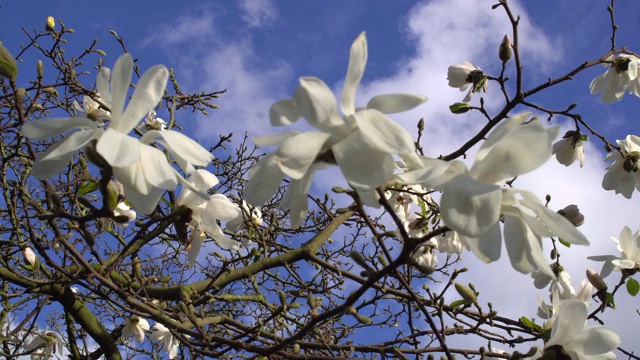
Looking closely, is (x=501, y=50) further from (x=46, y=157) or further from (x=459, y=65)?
(x=46, y=157)

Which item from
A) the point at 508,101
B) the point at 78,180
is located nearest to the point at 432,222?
the point at 508,101

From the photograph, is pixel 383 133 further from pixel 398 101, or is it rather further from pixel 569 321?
pixel 569 321

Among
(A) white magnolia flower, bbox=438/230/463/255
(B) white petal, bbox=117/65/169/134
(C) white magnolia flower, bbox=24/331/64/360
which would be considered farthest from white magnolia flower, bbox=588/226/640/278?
(C) white magnolia flower, bbox=24/331/64/360

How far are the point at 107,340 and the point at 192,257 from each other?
4.19ft

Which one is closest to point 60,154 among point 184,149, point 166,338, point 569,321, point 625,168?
point 184,149

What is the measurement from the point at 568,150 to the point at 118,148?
2075 millimetres

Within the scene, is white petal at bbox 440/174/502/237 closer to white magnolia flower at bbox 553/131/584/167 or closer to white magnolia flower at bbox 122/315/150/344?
white magnolia flower at bbox 553/131/584/167

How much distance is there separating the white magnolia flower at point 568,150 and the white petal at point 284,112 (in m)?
1.93

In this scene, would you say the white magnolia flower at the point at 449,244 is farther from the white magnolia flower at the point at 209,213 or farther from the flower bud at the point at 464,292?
the white magnolia flower at the point at 209,213

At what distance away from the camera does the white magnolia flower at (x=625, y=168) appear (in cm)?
237

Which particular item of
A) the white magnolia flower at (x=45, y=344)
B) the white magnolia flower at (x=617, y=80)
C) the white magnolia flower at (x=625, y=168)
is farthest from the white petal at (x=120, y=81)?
the white magnolia flower at (x=45, y=344)

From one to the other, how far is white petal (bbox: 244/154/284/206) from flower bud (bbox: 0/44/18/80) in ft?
2.19

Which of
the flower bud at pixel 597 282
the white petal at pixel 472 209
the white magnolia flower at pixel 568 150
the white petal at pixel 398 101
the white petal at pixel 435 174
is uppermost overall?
the white magnolia flower at pixel 568 150

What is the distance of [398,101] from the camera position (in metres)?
0.80
